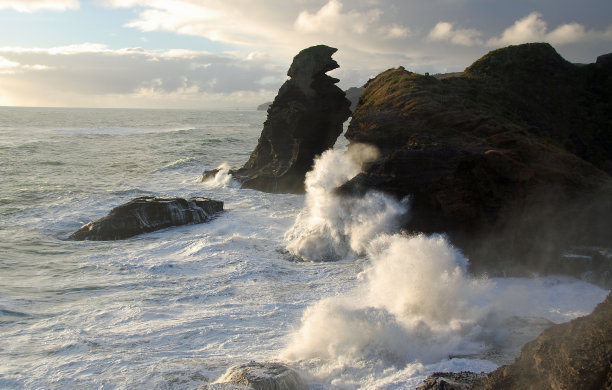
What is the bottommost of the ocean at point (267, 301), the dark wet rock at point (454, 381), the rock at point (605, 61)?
the ocean at point (267, 301)

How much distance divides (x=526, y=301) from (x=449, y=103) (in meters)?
7.04

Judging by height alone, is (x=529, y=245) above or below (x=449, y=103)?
below

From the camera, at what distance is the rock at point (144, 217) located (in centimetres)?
1497

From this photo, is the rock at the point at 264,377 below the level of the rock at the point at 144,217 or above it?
below

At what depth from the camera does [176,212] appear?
645 inches

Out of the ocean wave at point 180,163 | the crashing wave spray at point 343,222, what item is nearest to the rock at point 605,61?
the crashing wave spray at point 343,222

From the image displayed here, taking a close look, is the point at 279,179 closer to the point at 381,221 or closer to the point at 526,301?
the point at 381,221

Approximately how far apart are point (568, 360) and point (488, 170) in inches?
316

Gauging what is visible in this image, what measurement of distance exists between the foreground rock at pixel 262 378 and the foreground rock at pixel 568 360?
2.27 m

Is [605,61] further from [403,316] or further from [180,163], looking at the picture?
[180,163]

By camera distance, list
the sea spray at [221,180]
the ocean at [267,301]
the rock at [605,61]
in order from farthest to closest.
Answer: the sea spray at [221,180] → the rock at [605,61] → the ocean at [267,301]

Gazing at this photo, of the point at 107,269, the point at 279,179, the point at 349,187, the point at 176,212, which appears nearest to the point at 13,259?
the point at 107,269

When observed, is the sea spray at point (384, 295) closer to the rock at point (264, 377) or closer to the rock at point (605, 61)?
the rock at point (264, 377)

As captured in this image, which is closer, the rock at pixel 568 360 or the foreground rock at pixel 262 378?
the rock at pixel 568 360
